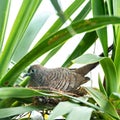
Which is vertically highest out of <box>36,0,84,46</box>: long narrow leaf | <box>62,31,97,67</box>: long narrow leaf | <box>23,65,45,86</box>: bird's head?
<box>36,0,84,46</box>: long narrow leaf

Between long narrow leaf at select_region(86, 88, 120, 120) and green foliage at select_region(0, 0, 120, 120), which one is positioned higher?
green foliage at select_region(0, 0, 120, 120)

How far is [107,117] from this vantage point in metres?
0.44

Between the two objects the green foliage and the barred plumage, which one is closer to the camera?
the green foliage

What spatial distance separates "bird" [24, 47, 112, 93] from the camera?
19.9 inches

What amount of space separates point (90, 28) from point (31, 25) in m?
0.20

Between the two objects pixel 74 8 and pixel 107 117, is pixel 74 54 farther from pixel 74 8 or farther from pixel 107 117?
pixel 107 117

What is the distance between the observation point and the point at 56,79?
520mm

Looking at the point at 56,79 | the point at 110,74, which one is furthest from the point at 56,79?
the point at 110,74

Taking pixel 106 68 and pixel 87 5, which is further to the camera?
pixel 87 5

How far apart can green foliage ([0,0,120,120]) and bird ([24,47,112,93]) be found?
0.13 feet

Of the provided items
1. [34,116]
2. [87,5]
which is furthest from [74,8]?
[34,116]

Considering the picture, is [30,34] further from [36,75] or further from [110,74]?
[110,74]

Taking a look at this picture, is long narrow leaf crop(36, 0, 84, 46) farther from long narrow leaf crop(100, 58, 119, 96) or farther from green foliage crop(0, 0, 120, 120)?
long narrow leaf crop(100, 58, 119, 96)

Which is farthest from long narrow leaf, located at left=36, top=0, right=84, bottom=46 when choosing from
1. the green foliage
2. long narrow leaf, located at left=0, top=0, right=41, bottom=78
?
long narrow leaf, located at left=0, top=0, right=41, bottom=78
